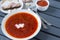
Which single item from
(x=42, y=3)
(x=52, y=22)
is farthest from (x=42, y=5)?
(x=52, y=22)

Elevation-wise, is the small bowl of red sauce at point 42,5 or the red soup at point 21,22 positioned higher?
the small bowl of red sauce at point 42,5

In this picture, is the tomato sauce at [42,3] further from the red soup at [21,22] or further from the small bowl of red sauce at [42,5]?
the red soup at [21,22]

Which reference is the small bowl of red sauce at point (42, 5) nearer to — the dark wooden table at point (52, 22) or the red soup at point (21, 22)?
the dark wooden table at point (52, 22)

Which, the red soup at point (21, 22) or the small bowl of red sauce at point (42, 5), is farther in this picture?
the small bowl of red sauce at point (42, 5)

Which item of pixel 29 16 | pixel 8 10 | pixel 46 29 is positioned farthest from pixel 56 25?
pixel 8 10

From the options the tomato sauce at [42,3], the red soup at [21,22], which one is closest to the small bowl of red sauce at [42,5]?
the tomato sauce at [42,3]

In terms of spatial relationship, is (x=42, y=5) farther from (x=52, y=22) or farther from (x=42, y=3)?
(x=52, y=22)
